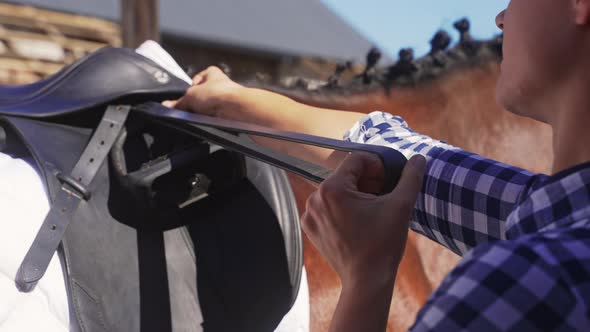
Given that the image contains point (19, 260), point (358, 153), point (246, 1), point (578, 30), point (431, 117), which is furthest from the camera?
point (246, 1)

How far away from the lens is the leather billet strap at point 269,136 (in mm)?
618

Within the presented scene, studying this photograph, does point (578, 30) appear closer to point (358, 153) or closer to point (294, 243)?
point (358, 153)

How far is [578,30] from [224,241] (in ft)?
2.01

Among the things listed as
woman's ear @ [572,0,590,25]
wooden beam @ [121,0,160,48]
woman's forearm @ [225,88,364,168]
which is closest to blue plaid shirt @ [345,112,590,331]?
woman's ear @ [572,0,590,25]

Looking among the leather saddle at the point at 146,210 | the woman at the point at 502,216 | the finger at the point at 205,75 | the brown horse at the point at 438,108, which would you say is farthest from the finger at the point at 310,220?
the finger at the point at 205,75

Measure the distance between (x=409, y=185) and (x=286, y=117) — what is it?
1.63 ft

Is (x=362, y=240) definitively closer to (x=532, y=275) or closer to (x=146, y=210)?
(x=532, y=275)

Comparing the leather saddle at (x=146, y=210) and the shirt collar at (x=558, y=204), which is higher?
the leather saddle at (x=146, y=210)

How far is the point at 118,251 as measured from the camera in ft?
2.86

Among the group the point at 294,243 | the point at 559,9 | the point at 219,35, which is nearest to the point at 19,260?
the point at 294,243

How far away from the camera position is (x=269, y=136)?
2.63 feet

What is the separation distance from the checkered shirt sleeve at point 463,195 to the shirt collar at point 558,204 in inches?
6.3

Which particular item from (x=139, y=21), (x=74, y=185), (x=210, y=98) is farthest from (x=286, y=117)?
(x=139, y=21)

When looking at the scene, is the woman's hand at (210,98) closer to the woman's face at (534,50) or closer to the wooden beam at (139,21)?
the woman's face at (534,50)
